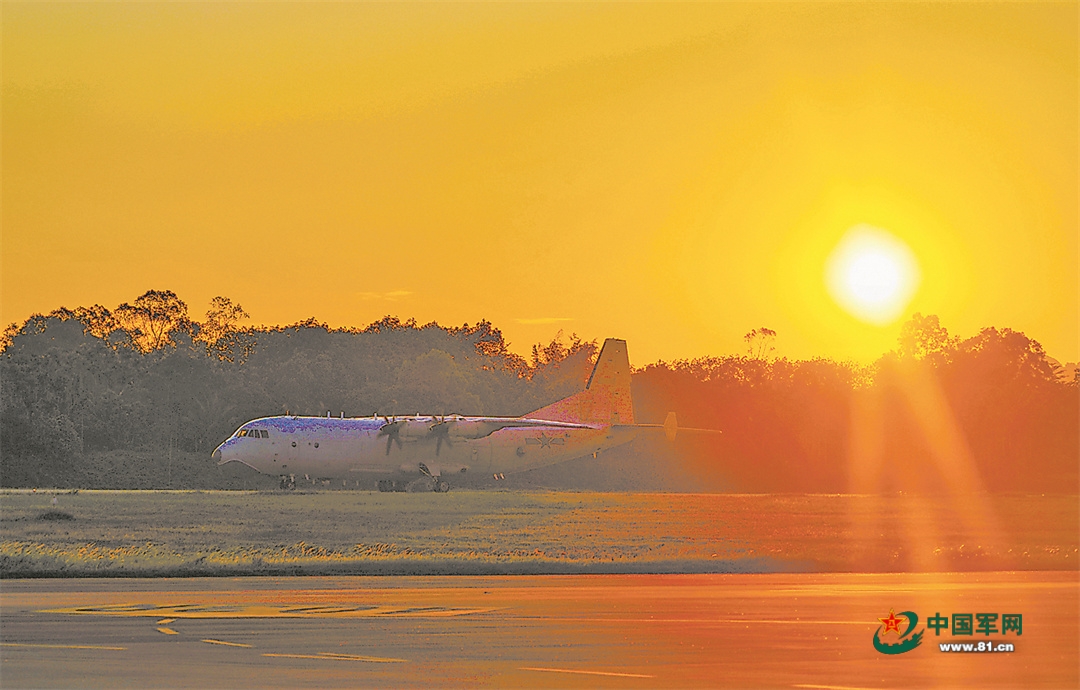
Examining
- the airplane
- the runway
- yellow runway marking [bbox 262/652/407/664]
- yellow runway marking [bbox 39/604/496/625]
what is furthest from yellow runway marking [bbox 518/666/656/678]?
the airplane

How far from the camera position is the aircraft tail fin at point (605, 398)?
79688mm

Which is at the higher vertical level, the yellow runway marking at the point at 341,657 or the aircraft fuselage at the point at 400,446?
the aircraft fuselage at the point at 400,446

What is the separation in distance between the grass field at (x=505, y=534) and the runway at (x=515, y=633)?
432 centimetres

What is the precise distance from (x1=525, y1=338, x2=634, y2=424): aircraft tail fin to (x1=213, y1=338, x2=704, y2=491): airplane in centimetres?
403

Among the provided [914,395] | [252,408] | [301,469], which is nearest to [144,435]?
[252,408]

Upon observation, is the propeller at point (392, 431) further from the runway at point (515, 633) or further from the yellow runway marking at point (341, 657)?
the yellow runway marking at point (341, 657)

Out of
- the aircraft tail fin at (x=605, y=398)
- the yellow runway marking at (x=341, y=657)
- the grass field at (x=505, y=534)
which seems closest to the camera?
the yellow runway marking at (x=341, y=657)

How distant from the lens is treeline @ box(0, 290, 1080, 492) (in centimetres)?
8244

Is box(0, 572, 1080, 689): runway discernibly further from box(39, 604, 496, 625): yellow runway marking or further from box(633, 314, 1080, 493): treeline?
box(633, 314, 1080, 493): treeline

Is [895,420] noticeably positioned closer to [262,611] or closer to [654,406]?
[654,406]

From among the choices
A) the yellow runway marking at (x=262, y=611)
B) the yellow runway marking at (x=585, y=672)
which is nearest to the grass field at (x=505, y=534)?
the yellow runway marking at (x=262, y=611)

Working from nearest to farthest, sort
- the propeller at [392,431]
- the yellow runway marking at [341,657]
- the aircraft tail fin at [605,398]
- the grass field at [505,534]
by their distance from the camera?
1. the yellow runway marking at [341,657]
2. the grass field at [505,534]
3. the propeller at [392,431]
4. the aircraft tail fin at [605,398]

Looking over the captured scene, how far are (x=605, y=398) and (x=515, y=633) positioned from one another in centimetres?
6191

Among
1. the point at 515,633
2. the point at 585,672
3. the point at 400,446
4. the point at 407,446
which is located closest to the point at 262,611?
the point at 515,633
